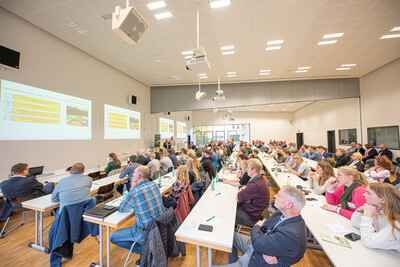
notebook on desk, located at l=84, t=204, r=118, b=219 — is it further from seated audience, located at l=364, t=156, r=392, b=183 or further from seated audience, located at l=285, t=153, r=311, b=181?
seated audience, located at l=364, t=156, r=392, b=183

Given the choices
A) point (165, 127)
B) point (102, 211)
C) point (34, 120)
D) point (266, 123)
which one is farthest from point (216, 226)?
point (266, 123)

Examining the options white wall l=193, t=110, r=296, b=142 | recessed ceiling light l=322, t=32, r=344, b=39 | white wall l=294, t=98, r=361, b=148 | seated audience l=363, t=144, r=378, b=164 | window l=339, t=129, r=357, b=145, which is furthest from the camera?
white wall l=193, t=110, r=296, b=142

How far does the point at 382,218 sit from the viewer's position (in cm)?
158

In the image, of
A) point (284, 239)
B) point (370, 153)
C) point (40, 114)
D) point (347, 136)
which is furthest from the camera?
point (347, 136)

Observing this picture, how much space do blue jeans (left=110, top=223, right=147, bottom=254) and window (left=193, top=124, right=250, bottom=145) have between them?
16127 mm

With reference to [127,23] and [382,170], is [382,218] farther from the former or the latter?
[127,23]

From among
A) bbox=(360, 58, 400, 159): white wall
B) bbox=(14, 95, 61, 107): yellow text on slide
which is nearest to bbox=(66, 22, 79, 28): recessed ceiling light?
bbox=(14, 95, 61, 107): yellow text on slide

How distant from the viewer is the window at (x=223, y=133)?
18.3 m

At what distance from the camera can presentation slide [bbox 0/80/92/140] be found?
423 centimetres

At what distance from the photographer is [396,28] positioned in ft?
15.4

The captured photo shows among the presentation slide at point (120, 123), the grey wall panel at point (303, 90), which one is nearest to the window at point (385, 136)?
the grey wall panel at point (303, 90)

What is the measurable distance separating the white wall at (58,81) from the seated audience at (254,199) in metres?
5.60

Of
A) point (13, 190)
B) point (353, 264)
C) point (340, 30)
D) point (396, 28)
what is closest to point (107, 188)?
point (13, 190)

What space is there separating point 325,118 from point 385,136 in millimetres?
4641
